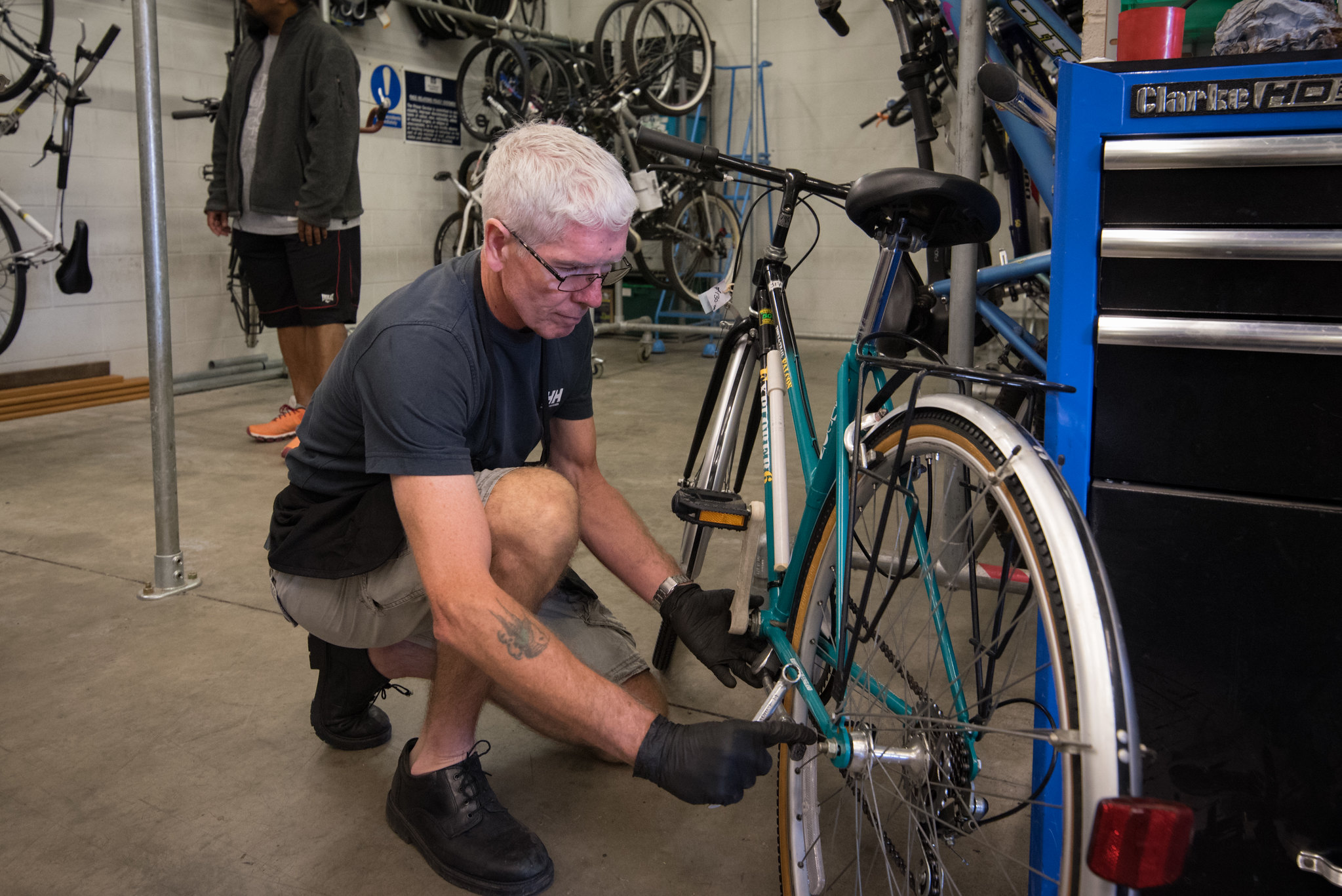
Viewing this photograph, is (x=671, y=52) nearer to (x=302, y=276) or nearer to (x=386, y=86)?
(x=386, y=86)

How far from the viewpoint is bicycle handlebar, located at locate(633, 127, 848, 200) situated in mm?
1680

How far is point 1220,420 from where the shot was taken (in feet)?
3.37

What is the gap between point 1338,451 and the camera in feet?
3.20

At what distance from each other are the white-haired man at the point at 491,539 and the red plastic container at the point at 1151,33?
0.63 metres

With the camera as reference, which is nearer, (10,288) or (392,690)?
(392,690)

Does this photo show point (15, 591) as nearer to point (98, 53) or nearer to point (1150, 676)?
point (1150, 676)

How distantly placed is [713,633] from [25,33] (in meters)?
4.16

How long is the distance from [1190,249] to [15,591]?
239 cm

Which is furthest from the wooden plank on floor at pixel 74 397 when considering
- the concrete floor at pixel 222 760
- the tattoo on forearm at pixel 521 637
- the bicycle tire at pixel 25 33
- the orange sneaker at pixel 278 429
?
the tattoo on forearm at pixel 521 637

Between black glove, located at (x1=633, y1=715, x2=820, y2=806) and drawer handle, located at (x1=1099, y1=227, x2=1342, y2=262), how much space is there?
608mm

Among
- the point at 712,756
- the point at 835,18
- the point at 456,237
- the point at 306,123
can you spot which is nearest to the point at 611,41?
the point at 456,237

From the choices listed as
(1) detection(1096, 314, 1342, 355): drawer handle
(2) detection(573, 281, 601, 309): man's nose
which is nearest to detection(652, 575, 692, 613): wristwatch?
(2) detection(573, 281, 601, 309): man's nose

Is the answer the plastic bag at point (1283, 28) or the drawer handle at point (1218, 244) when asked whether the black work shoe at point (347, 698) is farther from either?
the plastic bag at point (1283, 28)

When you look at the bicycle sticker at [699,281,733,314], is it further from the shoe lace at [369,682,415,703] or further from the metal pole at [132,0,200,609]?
the metal pole at [132,0,200,609]
